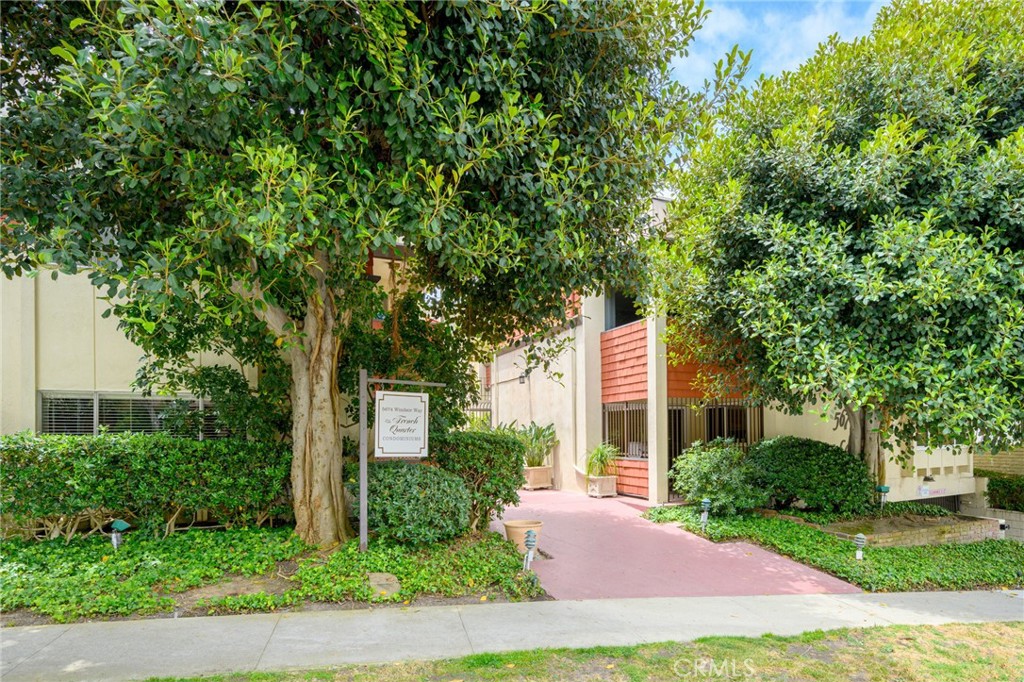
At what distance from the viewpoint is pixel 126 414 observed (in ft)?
28.3

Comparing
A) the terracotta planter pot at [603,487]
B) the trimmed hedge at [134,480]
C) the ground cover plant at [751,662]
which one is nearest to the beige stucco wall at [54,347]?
the trimmed hedge at [134,480]

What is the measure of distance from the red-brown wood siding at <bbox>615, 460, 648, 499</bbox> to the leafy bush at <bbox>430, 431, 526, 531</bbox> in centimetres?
525

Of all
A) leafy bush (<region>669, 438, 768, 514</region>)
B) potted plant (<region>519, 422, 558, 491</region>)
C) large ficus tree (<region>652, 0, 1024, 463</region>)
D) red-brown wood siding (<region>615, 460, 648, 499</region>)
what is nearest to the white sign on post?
large ficus tree (<region>652, 0, 1024, 463</region>)

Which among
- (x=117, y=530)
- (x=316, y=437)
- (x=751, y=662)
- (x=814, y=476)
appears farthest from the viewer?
(x=814, y=476)

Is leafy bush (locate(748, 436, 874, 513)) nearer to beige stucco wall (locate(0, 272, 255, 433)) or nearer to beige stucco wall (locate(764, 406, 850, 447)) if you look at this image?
beige stucco wall (locate(764, 406, 850, 447))

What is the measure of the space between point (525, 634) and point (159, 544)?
178 inches

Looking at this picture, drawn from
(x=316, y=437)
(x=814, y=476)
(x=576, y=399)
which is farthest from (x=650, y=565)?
(x=576, y=399)

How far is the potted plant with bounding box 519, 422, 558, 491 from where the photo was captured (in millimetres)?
15438

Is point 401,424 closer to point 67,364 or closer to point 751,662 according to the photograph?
point 751,662

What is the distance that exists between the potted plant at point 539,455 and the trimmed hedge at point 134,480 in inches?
324

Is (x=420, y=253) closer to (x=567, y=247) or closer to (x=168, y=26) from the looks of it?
(x=567, y=247)

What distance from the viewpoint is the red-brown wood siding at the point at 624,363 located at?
12.8m
